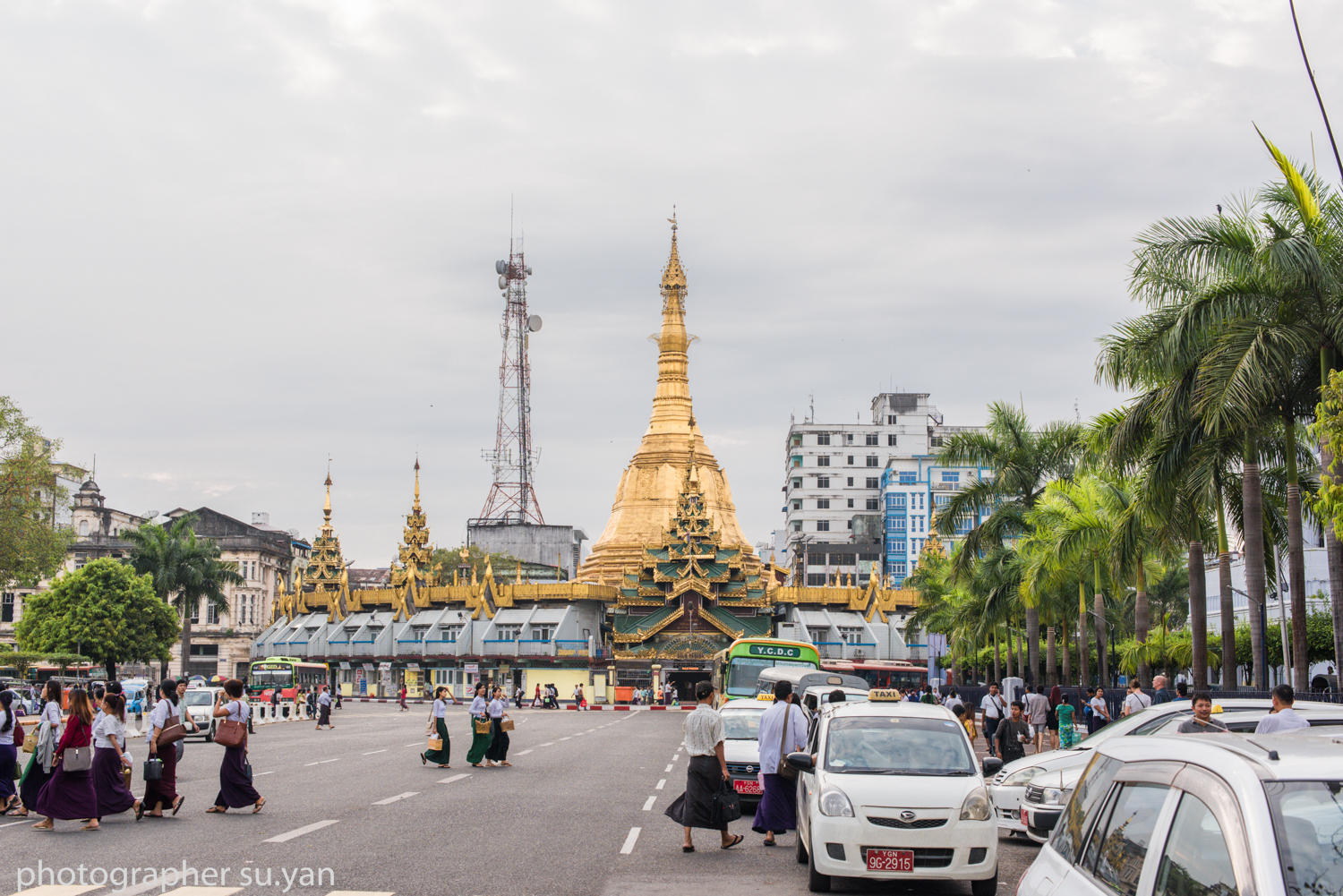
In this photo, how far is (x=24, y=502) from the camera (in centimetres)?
5084

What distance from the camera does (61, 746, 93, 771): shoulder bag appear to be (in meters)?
14.7

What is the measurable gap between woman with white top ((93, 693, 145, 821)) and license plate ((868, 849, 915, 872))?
9.11 metres

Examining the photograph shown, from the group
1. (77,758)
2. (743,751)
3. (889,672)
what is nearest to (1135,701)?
(743,751)

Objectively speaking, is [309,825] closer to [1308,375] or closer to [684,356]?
[1308,375]

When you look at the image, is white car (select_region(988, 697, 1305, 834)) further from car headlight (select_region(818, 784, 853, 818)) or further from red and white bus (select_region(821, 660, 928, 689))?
red and white bus (select_region(821, 660, 928, 689))

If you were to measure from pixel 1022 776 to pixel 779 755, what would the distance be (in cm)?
326

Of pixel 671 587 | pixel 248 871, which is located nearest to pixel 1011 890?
pixel 248 871

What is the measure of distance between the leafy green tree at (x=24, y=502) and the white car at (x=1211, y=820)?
5061 cm

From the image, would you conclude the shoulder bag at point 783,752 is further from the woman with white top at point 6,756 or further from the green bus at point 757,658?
the green bus at point 757,658

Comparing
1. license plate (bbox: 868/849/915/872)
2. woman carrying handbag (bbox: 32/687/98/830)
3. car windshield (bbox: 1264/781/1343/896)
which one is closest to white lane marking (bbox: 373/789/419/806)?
woman carrying handbag (bbox: 32/687/98/830)

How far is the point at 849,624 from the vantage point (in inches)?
3260

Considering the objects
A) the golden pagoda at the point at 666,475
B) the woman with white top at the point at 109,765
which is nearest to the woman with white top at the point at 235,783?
the woman with white top at the point at 109,765

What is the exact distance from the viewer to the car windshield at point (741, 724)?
1842cm

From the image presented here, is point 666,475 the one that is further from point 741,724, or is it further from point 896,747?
point 896,747
